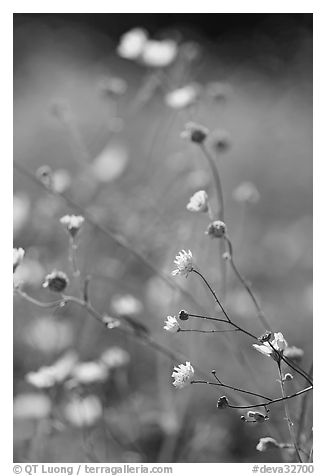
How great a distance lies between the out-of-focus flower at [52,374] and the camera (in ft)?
4.18

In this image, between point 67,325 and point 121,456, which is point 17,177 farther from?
point 121,456

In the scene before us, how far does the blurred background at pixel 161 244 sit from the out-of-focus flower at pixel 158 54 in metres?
0.02

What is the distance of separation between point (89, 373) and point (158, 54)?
72 cm

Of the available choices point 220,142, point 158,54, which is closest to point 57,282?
point 220,142

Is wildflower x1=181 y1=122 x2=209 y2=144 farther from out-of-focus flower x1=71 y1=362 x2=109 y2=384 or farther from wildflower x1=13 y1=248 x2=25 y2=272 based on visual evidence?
out-of-focus flower x1=71 y1=362 x2=109 y2=384

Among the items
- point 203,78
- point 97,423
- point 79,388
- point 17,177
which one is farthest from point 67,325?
point 203,78

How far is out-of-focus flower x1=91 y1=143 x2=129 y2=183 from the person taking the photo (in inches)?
78.4

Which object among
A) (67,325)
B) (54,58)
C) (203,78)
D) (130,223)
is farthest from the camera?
(54,58)

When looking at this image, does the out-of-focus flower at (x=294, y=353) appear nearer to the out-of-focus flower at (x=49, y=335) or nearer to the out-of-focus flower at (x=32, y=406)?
the out-of-focus flower at (x=32, y=406)

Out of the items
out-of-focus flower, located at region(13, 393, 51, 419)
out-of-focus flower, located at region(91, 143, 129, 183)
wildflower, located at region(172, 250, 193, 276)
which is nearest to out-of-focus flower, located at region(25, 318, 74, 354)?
out-of-focus flower, located at region(13, 393, 51, 419)

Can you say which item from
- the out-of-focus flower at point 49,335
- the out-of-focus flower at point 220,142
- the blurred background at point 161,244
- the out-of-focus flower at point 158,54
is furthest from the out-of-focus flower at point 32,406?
the out-of-focus flower at point 158,54
